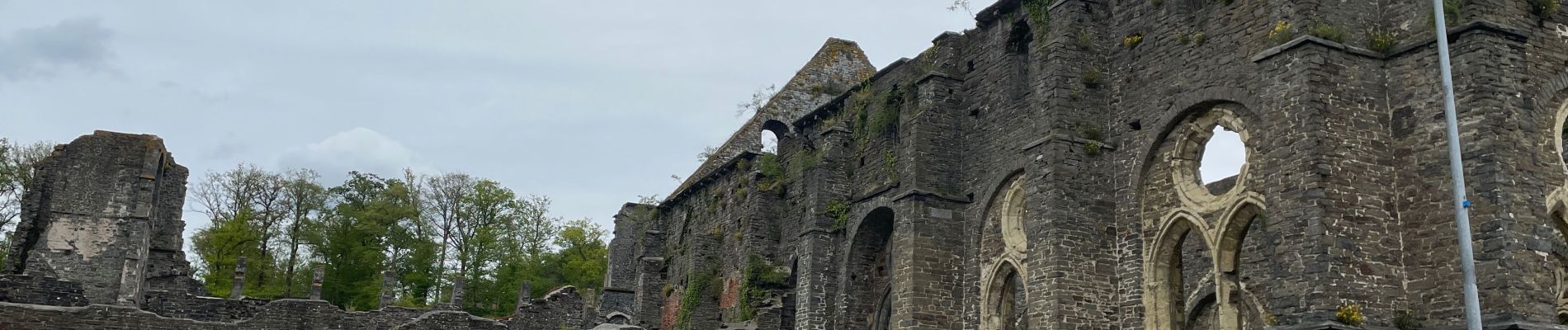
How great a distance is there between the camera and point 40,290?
3281 centimetres

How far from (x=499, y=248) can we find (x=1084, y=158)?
37539 millimetres

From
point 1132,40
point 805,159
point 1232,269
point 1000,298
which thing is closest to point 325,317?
point 805,159

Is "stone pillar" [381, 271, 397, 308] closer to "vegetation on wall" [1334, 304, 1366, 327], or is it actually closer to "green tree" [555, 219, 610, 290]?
"green tree" [555, 219, 610, 290]

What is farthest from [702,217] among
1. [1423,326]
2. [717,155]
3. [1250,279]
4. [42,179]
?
[1423,326]

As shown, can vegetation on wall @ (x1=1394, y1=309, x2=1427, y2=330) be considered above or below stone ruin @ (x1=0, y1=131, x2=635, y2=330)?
below

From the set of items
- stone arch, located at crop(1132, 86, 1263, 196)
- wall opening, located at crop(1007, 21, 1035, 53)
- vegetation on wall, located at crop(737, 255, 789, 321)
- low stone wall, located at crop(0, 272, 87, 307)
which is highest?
wall opening, located at crop(1007, 21, 1035, 53)

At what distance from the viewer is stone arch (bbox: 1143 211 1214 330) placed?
20.5 m

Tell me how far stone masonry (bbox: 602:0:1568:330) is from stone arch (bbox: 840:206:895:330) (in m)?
0.05

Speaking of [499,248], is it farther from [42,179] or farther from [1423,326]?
[1423,326]

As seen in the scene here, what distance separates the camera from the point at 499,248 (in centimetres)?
5600

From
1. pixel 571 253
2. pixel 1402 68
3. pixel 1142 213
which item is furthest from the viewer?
pixel 571 253

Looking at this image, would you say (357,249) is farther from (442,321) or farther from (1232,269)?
(1232,269)

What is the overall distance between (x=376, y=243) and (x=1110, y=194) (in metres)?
38.6

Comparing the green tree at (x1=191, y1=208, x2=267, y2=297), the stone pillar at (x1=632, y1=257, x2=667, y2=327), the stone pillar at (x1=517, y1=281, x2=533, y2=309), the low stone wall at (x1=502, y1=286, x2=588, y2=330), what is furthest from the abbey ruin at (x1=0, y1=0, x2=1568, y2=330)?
the green tree at (x1=191, y1=208, x2=267, y2=297)
